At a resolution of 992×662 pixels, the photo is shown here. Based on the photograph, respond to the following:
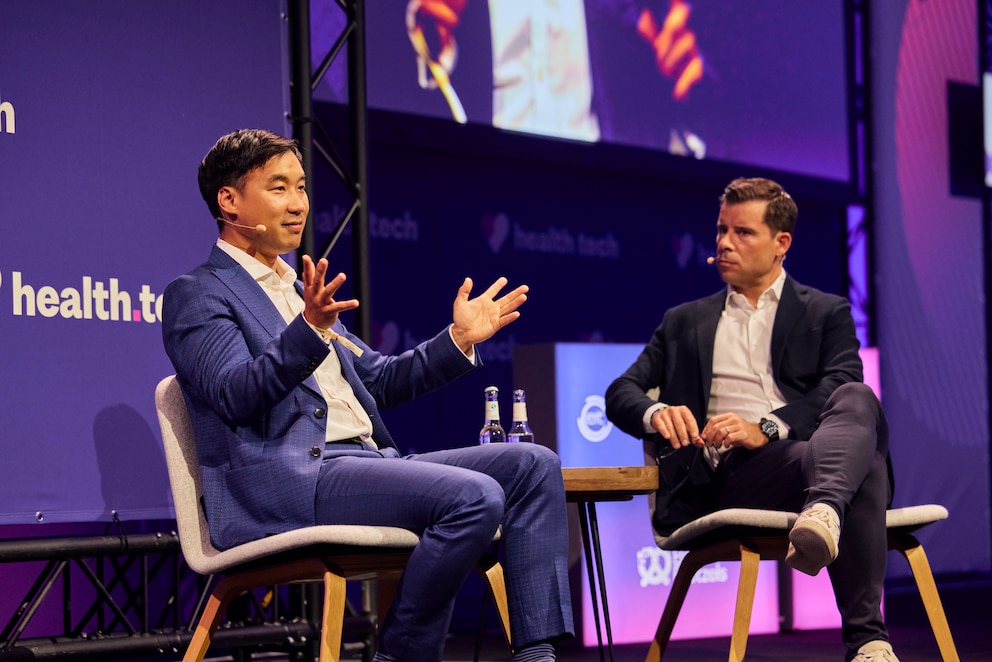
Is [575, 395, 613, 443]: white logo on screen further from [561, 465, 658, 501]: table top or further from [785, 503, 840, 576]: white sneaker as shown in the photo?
[785, 503, 840, 576]: white sneaker

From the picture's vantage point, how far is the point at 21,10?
3.55m

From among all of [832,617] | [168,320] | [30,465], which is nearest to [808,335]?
[168,320]

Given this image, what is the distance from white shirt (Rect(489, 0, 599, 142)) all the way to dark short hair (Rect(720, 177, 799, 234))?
297 centimetres

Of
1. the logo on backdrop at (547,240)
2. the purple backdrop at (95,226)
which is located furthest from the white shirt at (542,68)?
the purple backdrop at (95,226)

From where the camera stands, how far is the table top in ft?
9.55

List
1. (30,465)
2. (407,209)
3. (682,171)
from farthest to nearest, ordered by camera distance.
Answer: (682,171) → (407,209) → (30,465)

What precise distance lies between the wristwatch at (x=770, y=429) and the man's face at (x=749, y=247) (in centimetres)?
53

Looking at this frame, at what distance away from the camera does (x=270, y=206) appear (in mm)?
2828

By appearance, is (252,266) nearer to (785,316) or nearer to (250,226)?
(250,226)

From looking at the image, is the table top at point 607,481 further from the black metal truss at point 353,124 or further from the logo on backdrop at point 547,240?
the logo on backdrop at point 547,240

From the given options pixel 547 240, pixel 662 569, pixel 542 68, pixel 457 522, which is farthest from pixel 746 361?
pixel 547 240

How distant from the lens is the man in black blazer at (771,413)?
3.02 meters

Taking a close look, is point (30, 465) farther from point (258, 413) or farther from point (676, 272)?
point (676, 272)

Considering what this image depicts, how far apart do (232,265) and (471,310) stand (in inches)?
20.9
